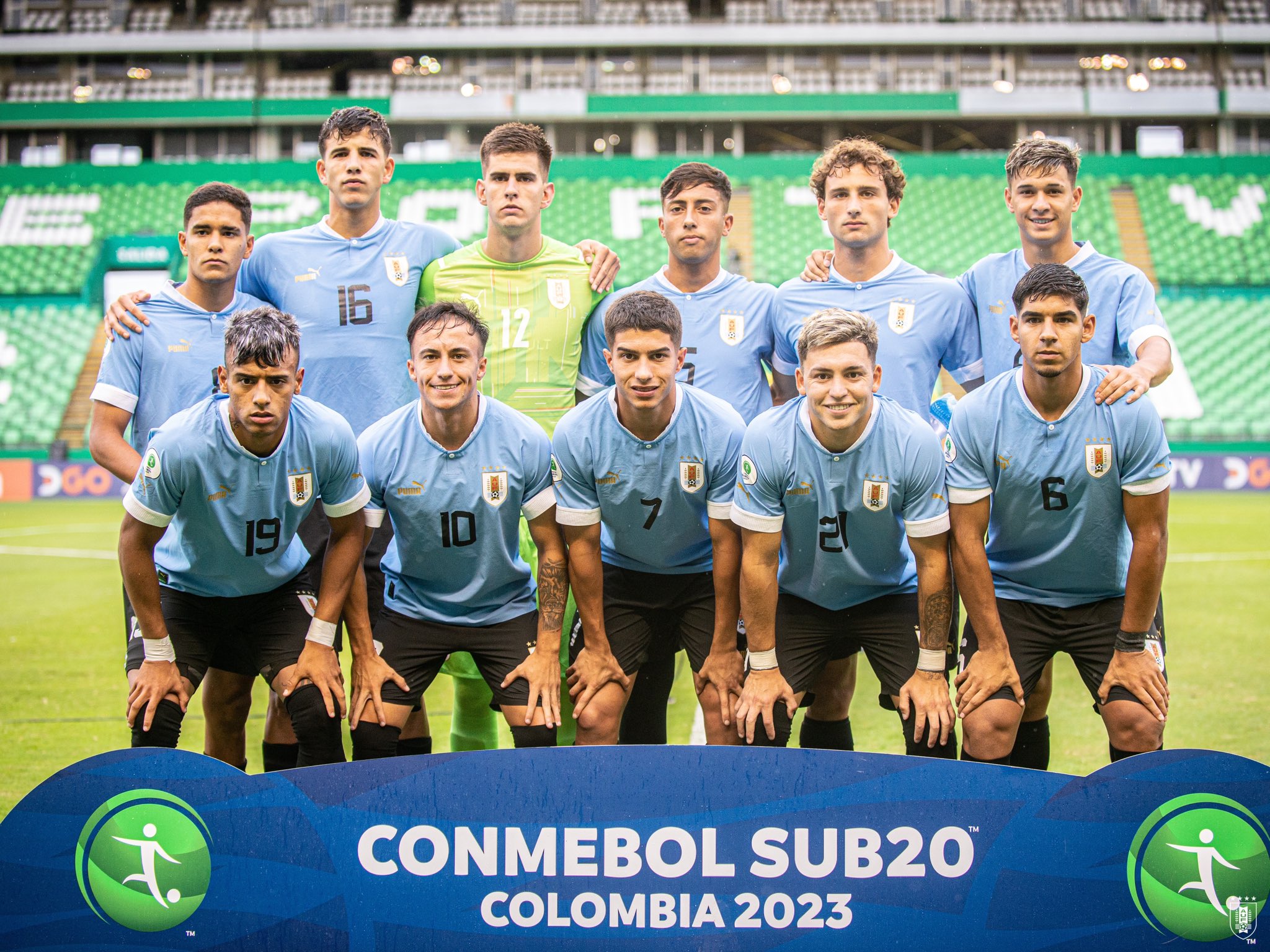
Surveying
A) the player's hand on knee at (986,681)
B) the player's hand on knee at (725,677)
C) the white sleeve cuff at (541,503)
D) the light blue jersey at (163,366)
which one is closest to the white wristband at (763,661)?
the player's hand on knee at (725,677)

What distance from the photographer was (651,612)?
4.05 metres

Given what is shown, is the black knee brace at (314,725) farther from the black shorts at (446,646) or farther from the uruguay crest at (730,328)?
the uruguay crest at (730,328)

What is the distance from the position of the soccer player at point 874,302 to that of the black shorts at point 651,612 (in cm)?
57

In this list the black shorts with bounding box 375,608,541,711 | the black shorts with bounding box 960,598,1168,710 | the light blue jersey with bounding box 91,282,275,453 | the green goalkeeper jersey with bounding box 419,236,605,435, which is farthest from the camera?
the green goalkeeper jersey with bounding box 419,236,605,435

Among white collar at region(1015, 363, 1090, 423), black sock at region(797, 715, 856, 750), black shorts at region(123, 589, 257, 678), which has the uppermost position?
white collar at region(1015, 363, 1090, 423)

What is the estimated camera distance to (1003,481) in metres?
3.67

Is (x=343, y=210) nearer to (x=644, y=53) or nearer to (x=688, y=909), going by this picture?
(x=688, y=909)

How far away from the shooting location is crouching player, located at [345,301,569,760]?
3.72 m

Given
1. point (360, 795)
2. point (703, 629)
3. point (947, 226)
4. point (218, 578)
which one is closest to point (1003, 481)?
point (703, 629)

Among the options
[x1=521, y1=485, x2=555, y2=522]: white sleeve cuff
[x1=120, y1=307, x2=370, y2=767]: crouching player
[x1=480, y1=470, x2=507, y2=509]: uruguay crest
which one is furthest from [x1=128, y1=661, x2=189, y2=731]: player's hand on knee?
[x1=521, y1=485, x2=555, y2=522]: white sleeve cuff

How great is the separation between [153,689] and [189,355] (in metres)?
1.36

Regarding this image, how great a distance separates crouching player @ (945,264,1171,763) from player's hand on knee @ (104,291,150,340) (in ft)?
10.3

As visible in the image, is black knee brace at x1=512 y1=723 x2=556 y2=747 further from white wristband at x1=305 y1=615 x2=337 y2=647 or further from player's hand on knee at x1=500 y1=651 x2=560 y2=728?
white wristband at x1=305 y1=615 x2=337 y2=647

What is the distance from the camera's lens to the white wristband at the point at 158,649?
3.62m
